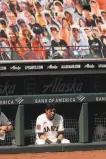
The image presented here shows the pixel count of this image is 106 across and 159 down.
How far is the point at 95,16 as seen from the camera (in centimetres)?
1981

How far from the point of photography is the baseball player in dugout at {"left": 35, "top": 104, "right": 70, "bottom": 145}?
26.6 ft

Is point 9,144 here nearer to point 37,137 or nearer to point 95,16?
point 37,137

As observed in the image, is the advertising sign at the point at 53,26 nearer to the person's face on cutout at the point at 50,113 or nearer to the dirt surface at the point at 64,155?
the person's face on cutout at the point at 50,113

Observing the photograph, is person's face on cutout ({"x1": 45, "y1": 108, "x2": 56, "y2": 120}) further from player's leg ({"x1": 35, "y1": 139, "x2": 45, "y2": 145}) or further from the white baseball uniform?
player's leg ({"x1": 35, "y1": 139, "x2": 45, "y2": 145})

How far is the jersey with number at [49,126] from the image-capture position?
26.6 ft

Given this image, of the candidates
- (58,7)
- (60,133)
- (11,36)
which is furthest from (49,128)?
(58,7)

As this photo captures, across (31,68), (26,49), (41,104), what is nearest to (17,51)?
(26,49)

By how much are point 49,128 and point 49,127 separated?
0.06 feet

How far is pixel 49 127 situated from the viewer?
8.13 metres

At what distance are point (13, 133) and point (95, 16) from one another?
500 inches

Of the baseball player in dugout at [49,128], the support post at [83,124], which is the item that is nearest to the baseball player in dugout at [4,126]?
the baseball player in dugout at [49,128]

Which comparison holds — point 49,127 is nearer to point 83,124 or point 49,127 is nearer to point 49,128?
point 49,128

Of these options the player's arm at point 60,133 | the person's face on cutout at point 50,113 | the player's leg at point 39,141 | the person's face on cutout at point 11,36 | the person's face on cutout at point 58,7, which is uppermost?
the person's face on cutout at point 58,7

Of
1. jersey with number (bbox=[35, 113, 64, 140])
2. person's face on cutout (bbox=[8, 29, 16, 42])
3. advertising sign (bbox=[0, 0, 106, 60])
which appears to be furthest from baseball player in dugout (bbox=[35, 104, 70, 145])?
person's face on cutout (bbox=[8, 29, 16, 42])
